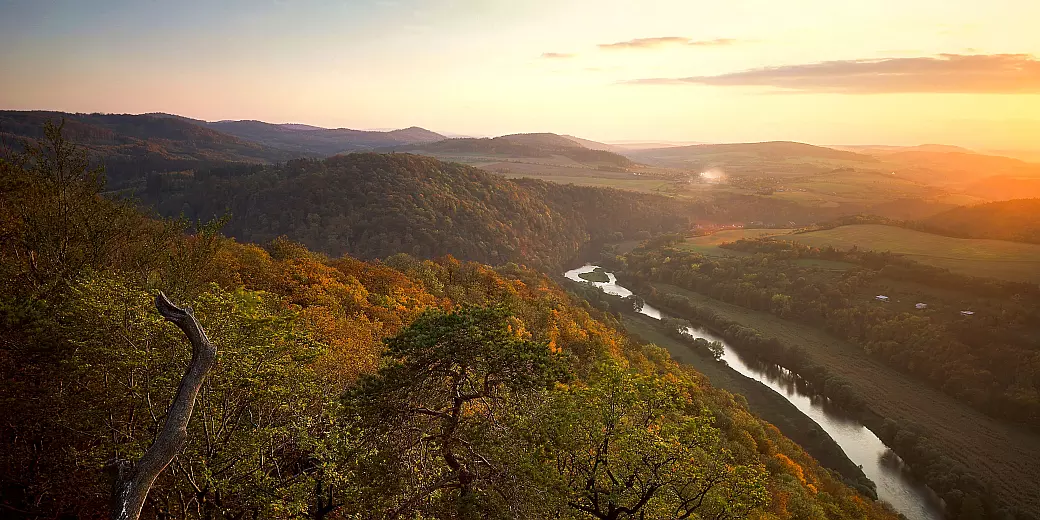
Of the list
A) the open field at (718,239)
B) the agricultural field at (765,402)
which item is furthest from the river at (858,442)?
the open field at (718,239)

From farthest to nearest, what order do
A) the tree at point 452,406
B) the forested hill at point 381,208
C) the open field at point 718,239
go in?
the open field at point 718,239
the forested hill at point 381,208
the tree at point 452,406

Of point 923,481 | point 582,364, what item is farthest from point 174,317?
point 923,481

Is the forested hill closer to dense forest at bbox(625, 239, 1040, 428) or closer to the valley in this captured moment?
the valley

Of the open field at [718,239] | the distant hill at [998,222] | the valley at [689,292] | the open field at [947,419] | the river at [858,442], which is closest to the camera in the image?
the valley at [689,292]

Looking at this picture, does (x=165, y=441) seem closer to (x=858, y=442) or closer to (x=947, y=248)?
(x=858, y=442)

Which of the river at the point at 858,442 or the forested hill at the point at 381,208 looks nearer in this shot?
the river at the point at 858,442

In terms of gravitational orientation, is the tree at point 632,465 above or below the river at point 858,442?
above

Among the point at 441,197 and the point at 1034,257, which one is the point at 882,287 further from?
the point at 441,197

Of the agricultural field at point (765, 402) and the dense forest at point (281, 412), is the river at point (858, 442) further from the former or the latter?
the dense forest at point (281, 412)
